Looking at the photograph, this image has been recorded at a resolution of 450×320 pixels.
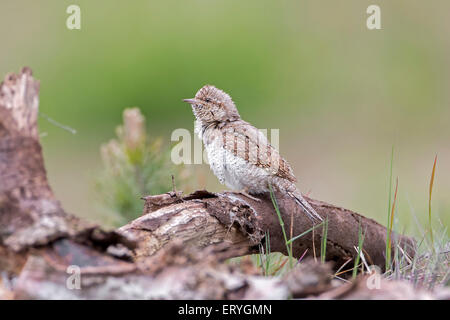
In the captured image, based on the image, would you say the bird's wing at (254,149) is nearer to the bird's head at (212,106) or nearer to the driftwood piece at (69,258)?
the bird's head at (212,106)

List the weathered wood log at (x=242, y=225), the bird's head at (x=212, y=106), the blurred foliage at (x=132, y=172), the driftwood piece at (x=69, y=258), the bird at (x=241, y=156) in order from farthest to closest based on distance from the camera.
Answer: the blurred foliage at (x=132, y=172)
the bird's head at (x=212, y=106)
the bird at (x=241, y=156)
the weathered wood log at (x=242, y=225)
the driftwood piece at (x=69, y=258)

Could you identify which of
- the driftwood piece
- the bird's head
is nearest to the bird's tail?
the bird's head

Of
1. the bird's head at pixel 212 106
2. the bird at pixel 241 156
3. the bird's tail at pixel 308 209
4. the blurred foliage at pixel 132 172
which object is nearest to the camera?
the bird's tail at pixel 308 209

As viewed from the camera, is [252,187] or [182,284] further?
[252,187]

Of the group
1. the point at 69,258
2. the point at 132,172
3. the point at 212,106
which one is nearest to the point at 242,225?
the point at 69,258

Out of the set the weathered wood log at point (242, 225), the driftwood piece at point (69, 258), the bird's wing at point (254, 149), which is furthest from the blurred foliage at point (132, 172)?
the driftwood piece at point (69, 258)
